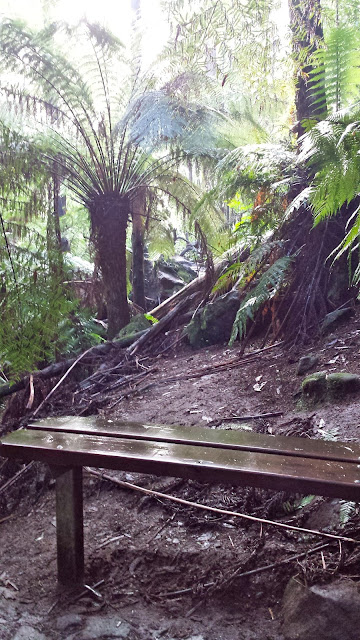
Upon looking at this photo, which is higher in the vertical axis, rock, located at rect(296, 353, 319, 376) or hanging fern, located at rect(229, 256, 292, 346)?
hanging fern, located at rect(229, 256, 292, 346)

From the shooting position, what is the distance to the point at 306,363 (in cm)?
337

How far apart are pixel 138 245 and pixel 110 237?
1.64 meters

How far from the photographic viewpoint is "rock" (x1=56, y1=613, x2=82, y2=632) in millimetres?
1714

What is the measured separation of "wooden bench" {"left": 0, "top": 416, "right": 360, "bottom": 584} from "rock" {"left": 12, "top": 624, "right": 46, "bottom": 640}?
0.83 ft

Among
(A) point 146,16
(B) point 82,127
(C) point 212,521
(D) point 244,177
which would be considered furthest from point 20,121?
(C) point 212,521

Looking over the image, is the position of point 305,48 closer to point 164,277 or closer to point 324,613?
point 324,613

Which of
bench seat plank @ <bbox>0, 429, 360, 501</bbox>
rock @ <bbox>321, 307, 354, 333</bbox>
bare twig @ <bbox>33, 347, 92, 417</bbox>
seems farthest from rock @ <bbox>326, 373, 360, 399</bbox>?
bare twig @ <bbox>33, 347, 92, 417</bbox>

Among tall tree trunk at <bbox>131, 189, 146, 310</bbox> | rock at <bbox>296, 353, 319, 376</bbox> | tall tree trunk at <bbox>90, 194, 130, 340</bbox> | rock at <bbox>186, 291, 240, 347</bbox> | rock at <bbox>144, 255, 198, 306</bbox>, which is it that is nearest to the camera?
rock at <bbox>296, 353, 319, 376</bbox>

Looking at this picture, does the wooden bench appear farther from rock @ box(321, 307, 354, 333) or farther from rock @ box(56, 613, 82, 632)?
rock @ box(321, 307, 354, 333)

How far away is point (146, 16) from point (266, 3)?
303 centimetres

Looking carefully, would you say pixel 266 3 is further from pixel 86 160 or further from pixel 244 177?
pixel 86 160

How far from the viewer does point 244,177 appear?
13.2 feet

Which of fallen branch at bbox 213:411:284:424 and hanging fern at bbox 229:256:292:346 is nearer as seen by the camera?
fallen branch at bbox 213:411:284:424

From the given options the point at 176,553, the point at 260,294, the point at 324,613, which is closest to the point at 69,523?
the point at 176,553
